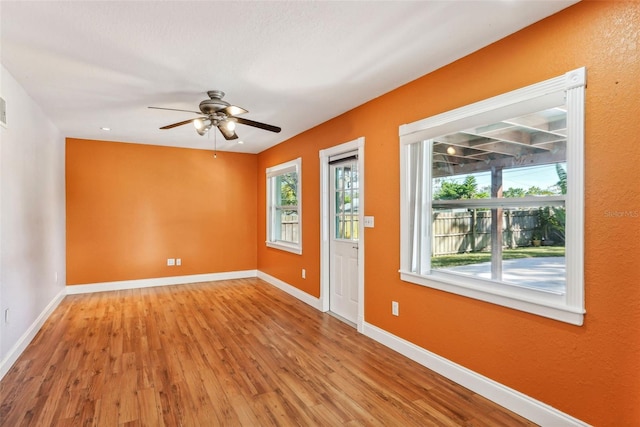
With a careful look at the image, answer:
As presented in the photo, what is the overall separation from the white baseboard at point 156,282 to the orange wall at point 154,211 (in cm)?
8

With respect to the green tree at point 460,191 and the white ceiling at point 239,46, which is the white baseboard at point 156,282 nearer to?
the white ceiling at point 239,46

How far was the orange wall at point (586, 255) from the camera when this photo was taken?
67.8 inches

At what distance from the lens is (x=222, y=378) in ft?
8.70

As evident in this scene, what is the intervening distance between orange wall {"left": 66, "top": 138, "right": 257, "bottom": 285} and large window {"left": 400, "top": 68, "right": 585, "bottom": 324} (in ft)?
13.9

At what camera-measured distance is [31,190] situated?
3.45 metres

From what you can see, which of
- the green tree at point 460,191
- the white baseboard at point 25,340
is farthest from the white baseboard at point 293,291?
the white baseboard at point 25,340

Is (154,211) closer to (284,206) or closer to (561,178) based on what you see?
(284,206)

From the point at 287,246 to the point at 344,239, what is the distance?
154 centimetres

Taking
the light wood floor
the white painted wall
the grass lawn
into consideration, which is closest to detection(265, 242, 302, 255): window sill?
the light wood floor

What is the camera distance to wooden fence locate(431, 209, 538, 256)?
2326mm

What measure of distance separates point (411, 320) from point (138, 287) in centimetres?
480

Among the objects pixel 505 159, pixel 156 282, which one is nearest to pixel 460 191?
pixel 505 159

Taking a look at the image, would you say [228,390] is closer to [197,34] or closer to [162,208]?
[197,34]

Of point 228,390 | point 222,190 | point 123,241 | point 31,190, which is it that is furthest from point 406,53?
point 123,241
